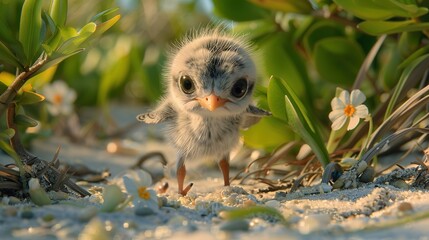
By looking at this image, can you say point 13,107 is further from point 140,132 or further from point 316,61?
point 140,132

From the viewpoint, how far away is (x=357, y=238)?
1.30m

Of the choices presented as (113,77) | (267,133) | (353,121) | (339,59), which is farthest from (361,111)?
(113,77)

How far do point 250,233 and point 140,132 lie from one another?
8.80ft

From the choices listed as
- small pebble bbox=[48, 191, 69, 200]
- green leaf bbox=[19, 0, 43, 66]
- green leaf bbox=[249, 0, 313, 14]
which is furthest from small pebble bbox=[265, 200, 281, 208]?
green leaf bbox=[249, 0, 313, 14]

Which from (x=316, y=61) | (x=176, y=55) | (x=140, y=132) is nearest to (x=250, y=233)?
(x=176, y=55)

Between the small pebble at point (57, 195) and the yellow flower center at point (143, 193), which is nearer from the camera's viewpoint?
the yellow flower center at point (143, 193)

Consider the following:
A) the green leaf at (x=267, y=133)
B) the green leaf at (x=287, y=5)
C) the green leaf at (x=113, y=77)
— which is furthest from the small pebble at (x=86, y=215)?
the green leaf at (x=113, y=77)

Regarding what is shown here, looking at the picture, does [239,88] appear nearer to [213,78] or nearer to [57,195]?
[213,78]

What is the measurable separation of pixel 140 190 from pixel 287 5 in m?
1.15

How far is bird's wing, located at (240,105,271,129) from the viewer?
7.03 ft

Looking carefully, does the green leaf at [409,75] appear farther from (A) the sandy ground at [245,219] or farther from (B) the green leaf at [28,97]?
(B) the green leaf at [28,97]

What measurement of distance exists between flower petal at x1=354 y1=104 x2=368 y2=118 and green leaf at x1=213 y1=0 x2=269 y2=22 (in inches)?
33.0

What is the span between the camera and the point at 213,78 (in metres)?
1.96

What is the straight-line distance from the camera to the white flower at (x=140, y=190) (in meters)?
1.58
